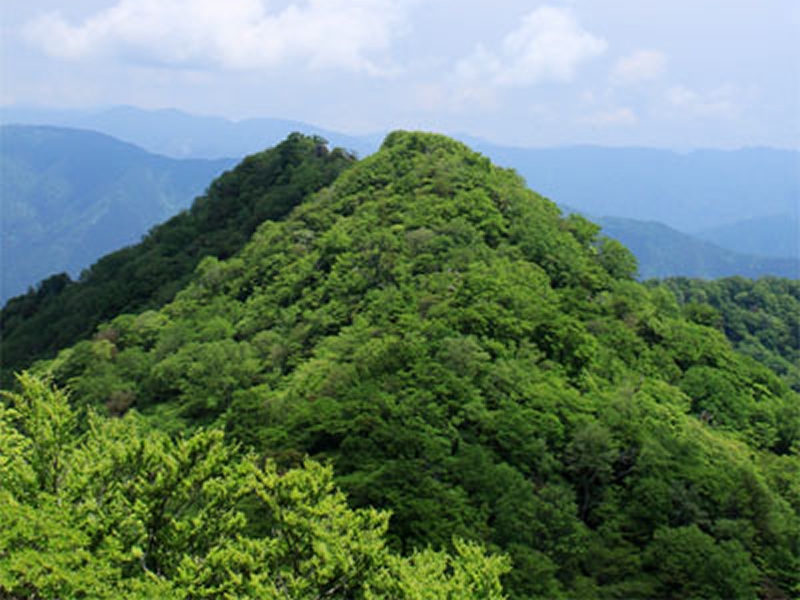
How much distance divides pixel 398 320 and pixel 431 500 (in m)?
17.8

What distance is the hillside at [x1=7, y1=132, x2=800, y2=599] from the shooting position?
2512 centimetres

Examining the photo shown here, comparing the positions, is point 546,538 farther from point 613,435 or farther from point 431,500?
point 613,435

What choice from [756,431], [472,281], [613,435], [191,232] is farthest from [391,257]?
[191,232]

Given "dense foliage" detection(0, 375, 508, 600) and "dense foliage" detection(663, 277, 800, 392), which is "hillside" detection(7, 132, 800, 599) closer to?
"dense foliage" detection(0, 375, 508, 600)

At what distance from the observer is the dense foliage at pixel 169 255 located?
267 feet

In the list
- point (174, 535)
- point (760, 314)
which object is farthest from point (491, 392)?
point (760, 314)

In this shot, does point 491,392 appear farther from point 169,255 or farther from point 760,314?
point 760,314

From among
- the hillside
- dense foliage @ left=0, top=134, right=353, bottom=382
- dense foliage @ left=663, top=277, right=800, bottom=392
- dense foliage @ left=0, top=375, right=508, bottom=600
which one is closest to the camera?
dense foliage @ left=0, top=375, right=508, bottom=600

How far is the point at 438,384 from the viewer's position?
3244cm

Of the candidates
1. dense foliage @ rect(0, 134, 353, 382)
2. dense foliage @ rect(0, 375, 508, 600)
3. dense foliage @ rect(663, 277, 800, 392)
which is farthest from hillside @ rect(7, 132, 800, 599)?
dense foliage @ rect(663, 277, 800, 392)

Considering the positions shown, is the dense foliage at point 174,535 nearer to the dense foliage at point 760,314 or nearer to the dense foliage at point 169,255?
the dense foliage at point 169,255

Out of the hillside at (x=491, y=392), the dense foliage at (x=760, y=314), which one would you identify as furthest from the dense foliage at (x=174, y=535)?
the dense foliage at (x=760, y=314)

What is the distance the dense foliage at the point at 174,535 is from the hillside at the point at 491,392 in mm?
478

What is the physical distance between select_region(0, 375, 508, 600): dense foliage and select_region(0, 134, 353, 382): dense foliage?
188ft
